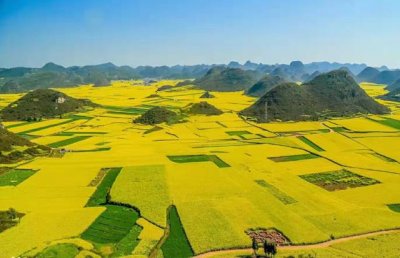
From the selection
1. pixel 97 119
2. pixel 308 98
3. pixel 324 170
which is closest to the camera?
pixel 324 170

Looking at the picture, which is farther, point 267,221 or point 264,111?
point 264,111

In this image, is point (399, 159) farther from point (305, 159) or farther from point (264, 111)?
point (264, 111)

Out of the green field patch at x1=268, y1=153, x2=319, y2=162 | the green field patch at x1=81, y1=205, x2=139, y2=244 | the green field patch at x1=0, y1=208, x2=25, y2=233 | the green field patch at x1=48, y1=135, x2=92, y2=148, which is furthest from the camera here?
the green field patch at x1=48, y1=135, x2=92, y2=148

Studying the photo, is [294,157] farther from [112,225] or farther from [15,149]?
[15,149]

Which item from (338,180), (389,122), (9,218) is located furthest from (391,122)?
(9,218)

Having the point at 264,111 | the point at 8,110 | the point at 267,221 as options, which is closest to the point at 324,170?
the point at 267,221

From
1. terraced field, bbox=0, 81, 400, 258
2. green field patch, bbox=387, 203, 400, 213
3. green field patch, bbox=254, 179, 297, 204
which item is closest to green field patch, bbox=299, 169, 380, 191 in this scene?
terraced field, bbox=0, 81, 400, 258

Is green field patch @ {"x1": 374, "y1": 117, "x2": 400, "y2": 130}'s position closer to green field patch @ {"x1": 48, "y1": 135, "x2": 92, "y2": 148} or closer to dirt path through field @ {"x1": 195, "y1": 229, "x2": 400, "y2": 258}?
dirt path through field @ {"x1": 195, "y1": 229, "x2": 400, "y2": 258}
